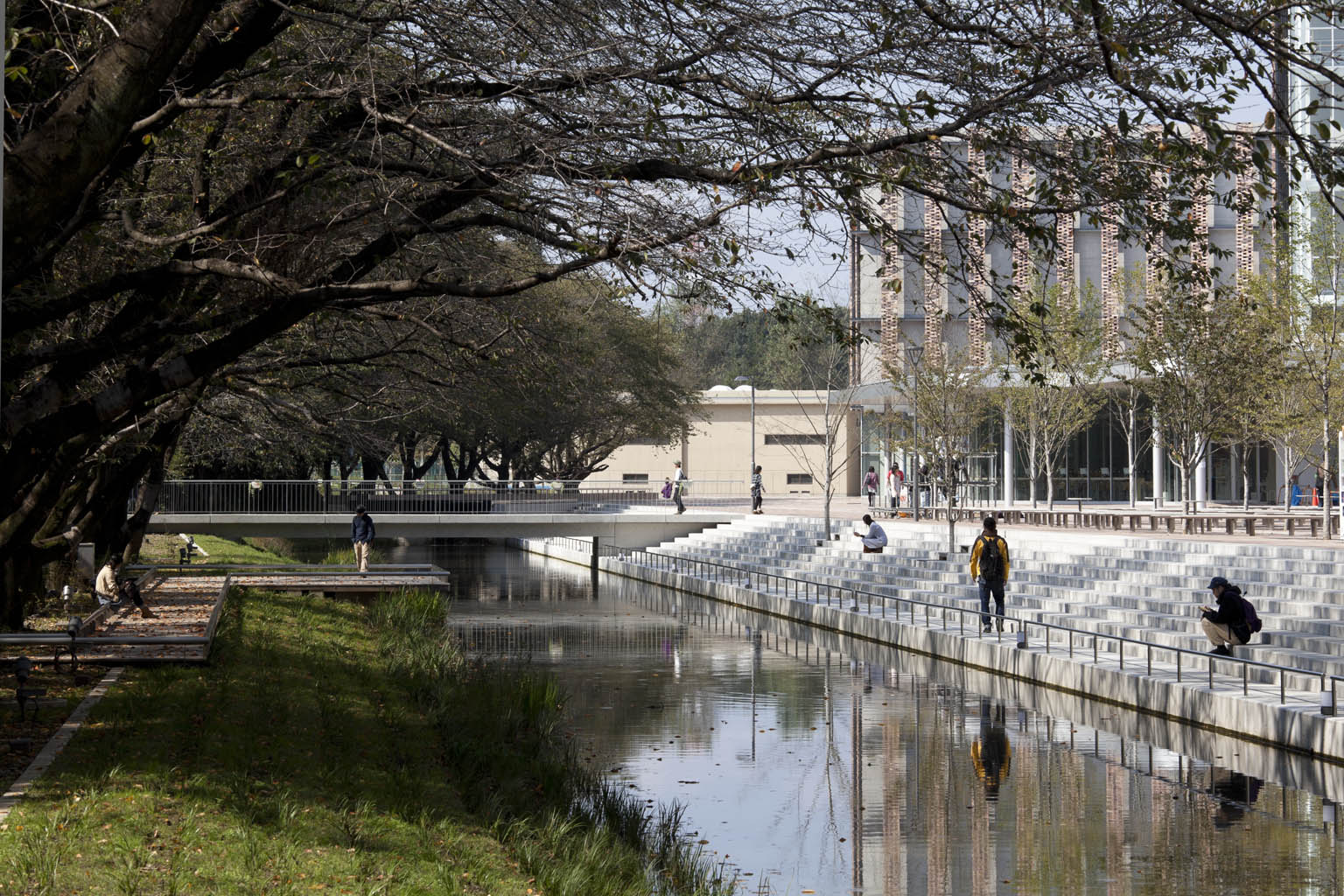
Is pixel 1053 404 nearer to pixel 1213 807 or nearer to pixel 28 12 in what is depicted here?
pixel 1213 807

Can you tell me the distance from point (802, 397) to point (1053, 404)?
76.7 feet

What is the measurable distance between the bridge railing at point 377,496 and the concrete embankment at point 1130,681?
1905cm

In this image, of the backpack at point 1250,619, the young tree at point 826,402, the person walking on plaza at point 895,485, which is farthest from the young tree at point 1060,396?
the backpack at point 1250,619

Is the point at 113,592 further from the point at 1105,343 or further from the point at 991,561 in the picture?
the point at 1105,343

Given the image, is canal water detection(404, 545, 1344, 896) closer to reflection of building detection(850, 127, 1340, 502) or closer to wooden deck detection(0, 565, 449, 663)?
wooden deck detection(0, 565, 449, 663)

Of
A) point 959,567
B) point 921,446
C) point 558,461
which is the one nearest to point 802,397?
point 558,461

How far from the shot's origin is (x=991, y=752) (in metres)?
16.3

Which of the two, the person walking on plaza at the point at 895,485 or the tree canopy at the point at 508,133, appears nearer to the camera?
the tree canopy at the point at 508,133

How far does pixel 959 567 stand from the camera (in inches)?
1211

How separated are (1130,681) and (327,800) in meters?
11.5

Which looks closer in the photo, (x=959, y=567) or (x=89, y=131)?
(x=89, y=131)

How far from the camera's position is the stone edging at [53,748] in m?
10.2

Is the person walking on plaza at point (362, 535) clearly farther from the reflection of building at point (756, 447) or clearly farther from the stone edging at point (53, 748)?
the reflection of building at point (756, 447)

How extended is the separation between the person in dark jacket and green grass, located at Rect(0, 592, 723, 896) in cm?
830
